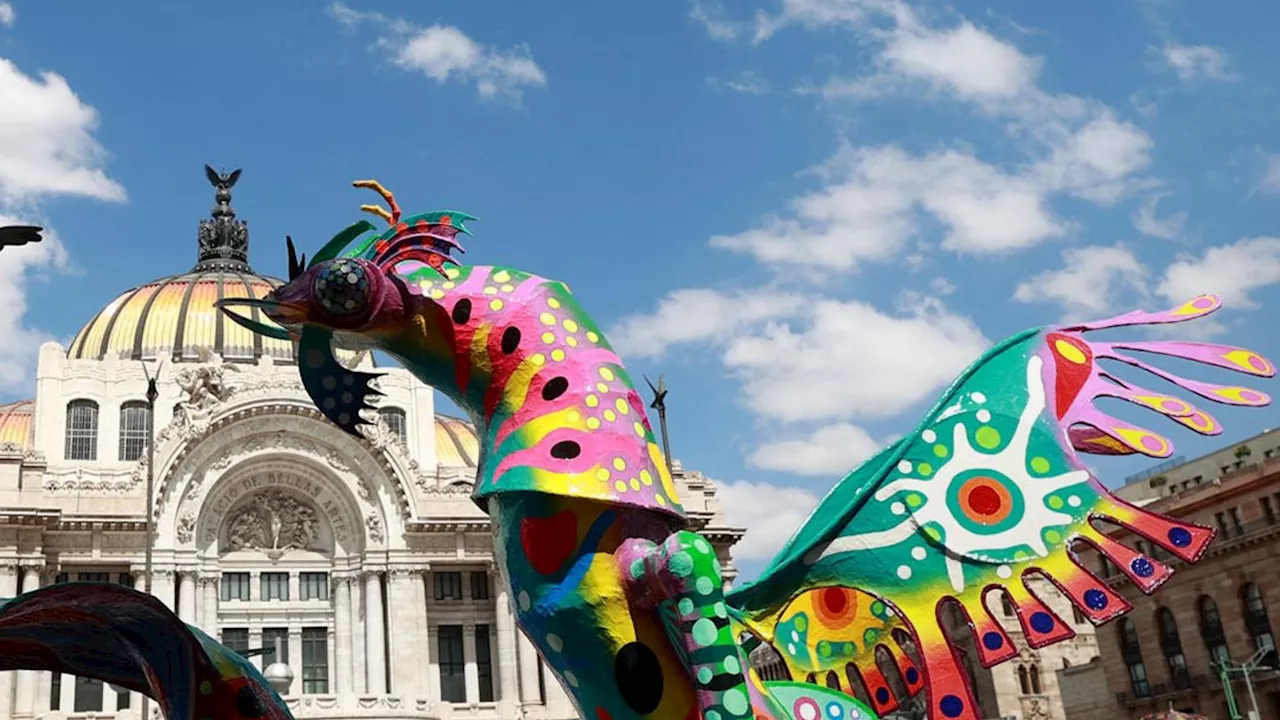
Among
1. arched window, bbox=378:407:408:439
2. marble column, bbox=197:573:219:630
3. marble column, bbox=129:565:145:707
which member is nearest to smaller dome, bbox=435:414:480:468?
arched window, bbox=378:407:408:439

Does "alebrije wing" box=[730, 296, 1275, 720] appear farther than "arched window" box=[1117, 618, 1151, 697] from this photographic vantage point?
No

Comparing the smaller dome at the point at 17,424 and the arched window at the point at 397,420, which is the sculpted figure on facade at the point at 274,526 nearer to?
the arched window at the point at 397,420

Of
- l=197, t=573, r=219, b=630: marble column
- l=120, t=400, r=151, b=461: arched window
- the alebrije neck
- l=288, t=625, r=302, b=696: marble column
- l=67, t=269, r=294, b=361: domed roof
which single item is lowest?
the alebrije neck

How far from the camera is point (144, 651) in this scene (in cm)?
1115


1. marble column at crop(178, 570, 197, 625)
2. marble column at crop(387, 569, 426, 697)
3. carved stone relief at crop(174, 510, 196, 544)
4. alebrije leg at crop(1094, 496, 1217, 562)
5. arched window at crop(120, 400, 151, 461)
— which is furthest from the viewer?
arched window at crop(120, 400, 151, 461)

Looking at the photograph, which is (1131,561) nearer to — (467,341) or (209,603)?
(467,341)

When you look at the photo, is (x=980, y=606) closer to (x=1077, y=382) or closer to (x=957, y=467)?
(x=957, y=467)

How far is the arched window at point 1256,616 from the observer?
4609 centimetres

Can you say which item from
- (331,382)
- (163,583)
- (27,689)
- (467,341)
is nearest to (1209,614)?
(163,583)

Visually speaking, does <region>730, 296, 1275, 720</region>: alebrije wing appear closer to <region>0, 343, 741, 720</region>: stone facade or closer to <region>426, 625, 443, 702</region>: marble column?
<region>0, 343, 741, 720</region>: stone facade

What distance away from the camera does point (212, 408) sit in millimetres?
40812

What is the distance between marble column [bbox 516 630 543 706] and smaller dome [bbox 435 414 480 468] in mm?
11887

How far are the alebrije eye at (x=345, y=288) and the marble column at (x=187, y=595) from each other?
3430 centimetres

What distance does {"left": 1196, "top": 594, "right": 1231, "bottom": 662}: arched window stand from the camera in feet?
159
